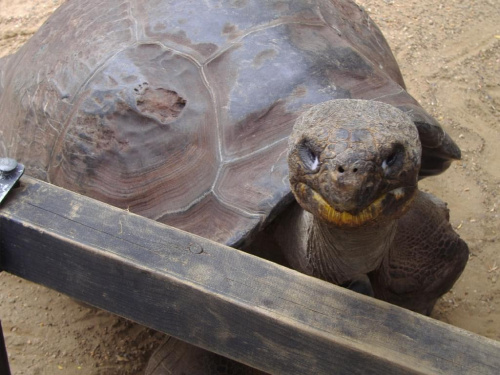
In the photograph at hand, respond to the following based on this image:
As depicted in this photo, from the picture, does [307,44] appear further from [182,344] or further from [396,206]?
[182,344]

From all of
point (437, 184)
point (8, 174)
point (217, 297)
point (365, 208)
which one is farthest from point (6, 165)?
point (437, 184)

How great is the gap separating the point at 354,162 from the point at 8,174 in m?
0.77

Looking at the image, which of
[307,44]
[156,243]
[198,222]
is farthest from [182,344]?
[307,44]

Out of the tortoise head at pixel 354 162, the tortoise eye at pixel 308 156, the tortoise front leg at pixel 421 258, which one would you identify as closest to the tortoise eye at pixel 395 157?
the tortoise head at pixel 354 162

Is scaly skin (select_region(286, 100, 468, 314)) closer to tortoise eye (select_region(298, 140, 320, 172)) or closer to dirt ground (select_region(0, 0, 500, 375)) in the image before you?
tortoise eye (select_region(298, 140, 320, 172))

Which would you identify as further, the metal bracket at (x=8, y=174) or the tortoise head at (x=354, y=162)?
the metal bracket at (x=8, y=174)

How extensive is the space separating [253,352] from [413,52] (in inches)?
132

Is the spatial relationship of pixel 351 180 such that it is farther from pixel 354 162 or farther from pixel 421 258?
pixel 421 258

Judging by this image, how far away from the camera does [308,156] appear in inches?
57.1

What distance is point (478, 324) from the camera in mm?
2797

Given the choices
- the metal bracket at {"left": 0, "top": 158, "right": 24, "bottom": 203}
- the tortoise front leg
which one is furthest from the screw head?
the tortoise front leg

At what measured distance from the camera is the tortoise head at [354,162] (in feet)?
4.40

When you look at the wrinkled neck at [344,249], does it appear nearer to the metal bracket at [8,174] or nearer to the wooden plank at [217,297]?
the wooden plank at [217,297]

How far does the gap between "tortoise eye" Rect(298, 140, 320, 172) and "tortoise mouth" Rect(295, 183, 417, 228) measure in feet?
0.18
